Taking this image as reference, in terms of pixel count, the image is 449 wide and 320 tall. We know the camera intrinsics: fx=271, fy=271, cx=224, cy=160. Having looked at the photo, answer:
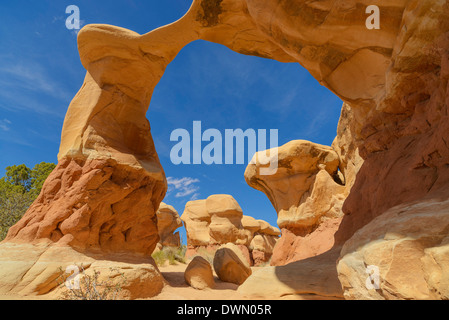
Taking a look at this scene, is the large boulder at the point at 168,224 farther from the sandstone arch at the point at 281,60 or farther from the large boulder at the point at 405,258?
the large boulder at the point at 405,258

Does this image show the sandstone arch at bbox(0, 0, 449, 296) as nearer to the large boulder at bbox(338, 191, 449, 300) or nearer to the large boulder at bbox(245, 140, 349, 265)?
the large boulder at bbox(245, 140, 349, 265)

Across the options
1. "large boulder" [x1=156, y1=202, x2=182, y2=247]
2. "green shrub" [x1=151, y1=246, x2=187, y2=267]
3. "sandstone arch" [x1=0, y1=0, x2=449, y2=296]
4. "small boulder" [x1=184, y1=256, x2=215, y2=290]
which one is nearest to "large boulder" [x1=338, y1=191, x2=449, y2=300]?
"sandstone arch" [x1=0, y1=0, x2=449, y2=296]

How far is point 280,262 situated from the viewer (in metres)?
10.7

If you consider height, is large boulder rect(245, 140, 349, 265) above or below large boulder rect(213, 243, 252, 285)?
above

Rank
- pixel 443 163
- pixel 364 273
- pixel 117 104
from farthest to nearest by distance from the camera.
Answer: pixel 117 104, pixel 443 163, pixel 364 273

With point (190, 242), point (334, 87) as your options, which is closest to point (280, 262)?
point (334, 87)

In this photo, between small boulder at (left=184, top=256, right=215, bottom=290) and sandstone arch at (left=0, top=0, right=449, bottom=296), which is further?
small boulder at (left=184, top=256, right=215, bottom=290)

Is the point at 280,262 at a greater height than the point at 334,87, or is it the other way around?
the point at 334,87

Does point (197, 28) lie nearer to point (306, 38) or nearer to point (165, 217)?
point (306, 38)

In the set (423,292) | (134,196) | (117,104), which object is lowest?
(423,292)

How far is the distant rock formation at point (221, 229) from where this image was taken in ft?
60.8

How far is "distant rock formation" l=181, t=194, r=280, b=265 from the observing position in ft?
60.8

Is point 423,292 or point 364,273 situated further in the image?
point 364,273

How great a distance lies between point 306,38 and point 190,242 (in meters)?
18.3
